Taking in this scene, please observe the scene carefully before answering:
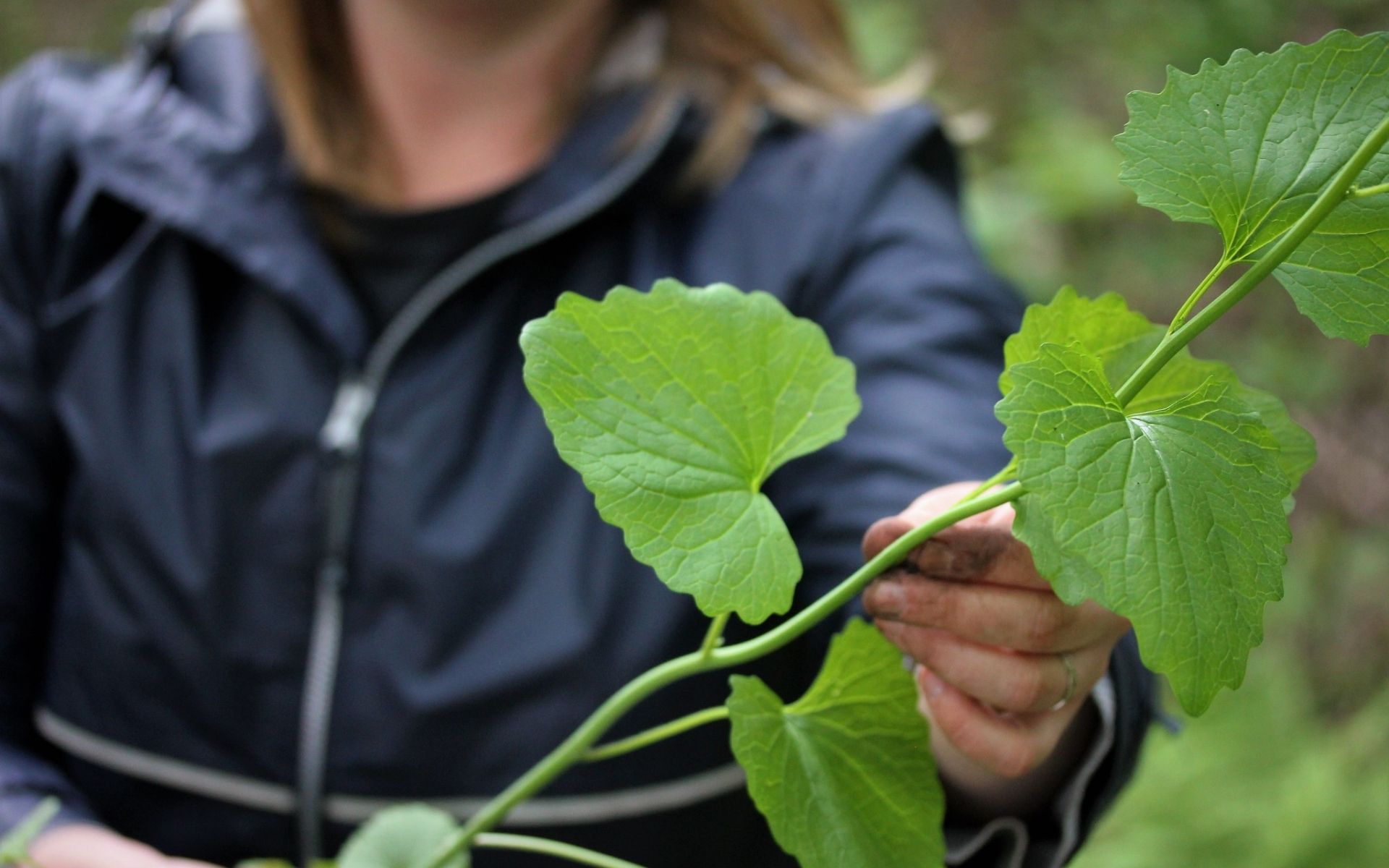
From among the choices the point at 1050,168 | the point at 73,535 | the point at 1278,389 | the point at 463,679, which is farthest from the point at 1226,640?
the point at 1050,168

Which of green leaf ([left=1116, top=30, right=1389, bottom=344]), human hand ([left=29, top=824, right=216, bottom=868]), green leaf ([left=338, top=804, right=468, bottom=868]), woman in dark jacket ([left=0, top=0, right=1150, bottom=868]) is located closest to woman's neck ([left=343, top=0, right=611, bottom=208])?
woman in dark jacket ([left=0, top=0, right=1150, bottom=868])

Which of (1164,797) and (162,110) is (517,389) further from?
(1164,797)

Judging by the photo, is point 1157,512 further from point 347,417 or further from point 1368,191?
point 347,417

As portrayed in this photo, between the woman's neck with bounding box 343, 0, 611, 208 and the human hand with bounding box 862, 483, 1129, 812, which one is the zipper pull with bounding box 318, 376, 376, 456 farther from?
the human hand with bounding box 862, 483, 1129, 812

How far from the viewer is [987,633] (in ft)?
1.21

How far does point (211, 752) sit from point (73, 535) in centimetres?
23

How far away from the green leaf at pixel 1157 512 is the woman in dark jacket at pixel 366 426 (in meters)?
0.39

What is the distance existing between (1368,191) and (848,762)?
22 centimetres

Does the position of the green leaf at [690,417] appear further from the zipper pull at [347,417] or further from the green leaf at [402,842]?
the zipper pull at [347,417]

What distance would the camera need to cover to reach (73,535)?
36.5 inches

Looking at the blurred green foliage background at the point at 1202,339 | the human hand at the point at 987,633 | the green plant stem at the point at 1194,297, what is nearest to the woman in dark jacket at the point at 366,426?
the human hand at the point at 987,633

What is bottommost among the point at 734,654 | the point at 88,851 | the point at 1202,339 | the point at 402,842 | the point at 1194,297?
the point at 1202,339

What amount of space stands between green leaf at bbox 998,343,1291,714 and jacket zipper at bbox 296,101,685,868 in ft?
2.25

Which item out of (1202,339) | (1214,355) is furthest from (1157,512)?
(1202,339)
